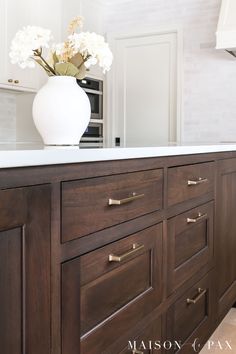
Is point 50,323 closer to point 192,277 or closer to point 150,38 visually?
point 192,277

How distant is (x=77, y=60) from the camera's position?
1368 millimetres

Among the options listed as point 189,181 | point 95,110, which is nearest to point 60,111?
point 189,181

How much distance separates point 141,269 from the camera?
1387mm

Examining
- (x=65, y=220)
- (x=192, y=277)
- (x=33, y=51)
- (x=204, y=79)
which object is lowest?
(x=192, y=277)

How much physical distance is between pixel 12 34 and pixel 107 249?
283 cm

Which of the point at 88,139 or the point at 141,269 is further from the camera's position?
the point at 88,139

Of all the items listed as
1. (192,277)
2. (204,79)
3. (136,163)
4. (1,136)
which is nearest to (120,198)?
(136,163)

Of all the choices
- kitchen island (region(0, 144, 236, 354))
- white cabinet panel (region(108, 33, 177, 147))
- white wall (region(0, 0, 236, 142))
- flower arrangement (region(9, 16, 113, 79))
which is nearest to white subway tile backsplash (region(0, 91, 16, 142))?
white wall (region(0, 0, 236, 142))

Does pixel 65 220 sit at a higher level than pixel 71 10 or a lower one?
lower

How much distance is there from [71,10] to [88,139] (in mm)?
1211

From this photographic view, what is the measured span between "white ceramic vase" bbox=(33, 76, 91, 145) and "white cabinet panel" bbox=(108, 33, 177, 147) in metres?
3.03

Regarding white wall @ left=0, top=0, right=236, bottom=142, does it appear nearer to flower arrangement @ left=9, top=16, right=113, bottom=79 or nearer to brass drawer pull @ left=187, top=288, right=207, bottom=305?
brass drawer pull @ left=187, top=288, right=207, bottom=305

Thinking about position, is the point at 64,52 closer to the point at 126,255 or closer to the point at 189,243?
the point at 126,255

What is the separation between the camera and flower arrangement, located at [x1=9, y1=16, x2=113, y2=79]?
1264 millimetres
